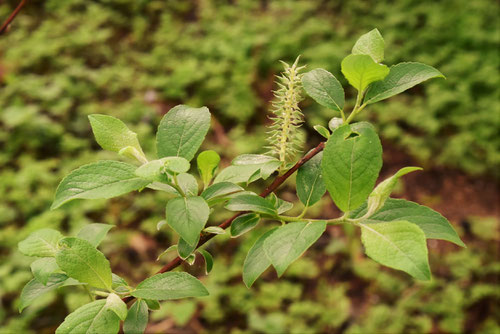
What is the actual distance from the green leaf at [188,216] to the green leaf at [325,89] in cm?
23

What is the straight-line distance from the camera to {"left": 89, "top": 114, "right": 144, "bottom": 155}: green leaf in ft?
1.86

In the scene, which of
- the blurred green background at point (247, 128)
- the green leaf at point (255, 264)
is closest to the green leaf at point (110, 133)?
the green leaf at point (255, 264)

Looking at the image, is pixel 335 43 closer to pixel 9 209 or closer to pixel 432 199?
pixel 432 199

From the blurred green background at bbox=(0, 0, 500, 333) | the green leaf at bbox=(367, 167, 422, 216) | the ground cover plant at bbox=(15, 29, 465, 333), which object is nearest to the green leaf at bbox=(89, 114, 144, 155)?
the ground cover plant at bbox=(15, 29, 465, 333)

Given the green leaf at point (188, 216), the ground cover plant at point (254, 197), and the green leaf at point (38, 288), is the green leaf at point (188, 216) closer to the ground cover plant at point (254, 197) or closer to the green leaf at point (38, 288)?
the ground cover plant at point (254, 197)

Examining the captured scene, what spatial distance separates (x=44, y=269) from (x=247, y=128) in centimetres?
269

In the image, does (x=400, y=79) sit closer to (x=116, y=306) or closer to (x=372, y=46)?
(x=372, y=46)

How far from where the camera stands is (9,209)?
100 inches

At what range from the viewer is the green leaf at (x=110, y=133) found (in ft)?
1.86

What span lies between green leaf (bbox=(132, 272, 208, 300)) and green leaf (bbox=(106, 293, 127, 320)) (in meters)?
0.03

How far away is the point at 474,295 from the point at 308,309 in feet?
3.00

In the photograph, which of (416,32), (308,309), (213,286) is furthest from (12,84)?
(416,32)

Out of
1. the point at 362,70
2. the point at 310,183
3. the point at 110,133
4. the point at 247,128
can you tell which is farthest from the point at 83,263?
the point at 247,128

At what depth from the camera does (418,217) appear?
517 millimetres
